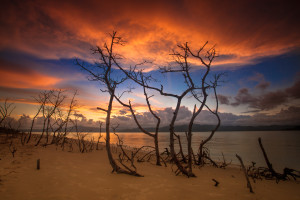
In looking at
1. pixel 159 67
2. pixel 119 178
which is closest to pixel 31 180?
pixel 119 178

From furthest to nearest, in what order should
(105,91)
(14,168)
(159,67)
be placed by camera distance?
(159,67) → (105,91) → (14,168)

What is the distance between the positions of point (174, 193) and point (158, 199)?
772 millimetres

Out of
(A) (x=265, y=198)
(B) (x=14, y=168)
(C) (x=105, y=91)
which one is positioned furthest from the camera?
Result: (C) (x=105, y=91)

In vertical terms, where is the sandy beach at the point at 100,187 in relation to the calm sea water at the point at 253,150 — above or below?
above

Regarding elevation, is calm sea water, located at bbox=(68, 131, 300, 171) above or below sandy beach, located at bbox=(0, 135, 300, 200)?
below

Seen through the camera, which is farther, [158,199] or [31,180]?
[31,180]

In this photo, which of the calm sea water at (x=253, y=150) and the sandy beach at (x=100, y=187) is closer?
the sandy beach at (x=100, y=187)

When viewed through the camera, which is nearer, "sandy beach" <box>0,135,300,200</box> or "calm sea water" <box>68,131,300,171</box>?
"sandy beach" <box>0,135,300,200</box>

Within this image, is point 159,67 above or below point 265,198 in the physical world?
above

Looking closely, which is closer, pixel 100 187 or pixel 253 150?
pixel 100 187

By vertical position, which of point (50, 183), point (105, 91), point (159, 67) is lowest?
point (50, 183)

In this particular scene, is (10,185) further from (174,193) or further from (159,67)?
(159,67)

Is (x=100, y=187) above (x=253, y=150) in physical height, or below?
above

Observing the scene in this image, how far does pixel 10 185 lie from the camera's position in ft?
17.4
